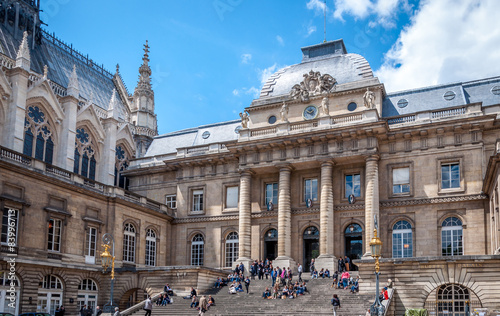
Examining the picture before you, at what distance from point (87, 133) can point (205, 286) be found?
62.9 feet

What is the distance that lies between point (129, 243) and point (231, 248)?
26.1ft

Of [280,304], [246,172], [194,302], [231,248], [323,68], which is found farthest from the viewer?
[323,68]

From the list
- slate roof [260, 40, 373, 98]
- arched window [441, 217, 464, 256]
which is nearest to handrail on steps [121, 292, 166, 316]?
arched window [441, 217, 464, 256]

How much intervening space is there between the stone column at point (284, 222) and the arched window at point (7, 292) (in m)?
16.9

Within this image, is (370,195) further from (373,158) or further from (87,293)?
(87,293)

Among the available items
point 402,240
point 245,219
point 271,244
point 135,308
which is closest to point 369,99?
point 402,240

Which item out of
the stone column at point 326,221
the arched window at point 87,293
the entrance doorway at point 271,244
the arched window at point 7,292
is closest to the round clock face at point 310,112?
the stone column at point 326,221

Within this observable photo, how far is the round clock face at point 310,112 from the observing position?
43688 millimetres

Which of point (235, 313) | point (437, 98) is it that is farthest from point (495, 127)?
point (235, 313)

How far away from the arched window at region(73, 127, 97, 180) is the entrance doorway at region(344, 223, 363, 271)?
71.9ft

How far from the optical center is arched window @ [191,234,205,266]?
46188 mm

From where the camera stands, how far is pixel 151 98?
6100 centimetres

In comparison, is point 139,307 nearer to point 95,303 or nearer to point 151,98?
point 95,303

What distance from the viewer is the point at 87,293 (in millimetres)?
37812
